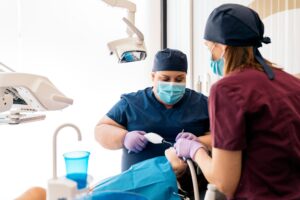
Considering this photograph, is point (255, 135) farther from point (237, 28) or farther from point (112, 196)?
point (112, 196)

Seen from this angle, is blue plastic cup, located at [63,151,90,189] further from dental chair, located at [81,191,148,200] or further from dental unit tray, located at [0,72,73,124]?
dental unit tray, located at [0,72,73,124]

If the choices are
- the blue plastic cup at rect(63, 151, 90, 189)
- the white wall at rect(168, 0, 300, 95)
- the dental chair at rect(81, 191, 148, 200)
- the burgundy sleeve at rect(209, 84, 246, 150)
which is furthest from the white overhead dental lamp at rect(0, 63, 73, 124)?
the white wall at rect(168, 0, 300, 95)

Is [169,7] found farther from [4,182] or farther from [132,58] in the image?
[4,182]

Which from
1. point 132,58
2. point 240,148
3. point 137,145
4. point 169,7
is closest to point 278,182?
point 240,148

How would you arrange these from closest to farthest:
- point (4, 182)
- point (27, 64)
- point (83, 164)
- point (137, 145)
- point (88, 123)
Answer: point (83, 164), point (137, 145), point (4, 182), point (27, 64), point (88, 123)

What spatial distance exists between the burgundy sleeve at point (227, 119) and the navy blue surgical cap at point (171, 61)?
798mm

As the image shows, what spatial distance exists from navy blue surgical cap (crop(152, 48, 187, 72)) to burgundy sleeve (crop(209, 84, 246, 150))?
798mm

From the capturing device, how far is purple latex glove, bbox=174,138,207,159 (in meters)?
1.29

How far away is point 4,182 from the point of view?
7.25ft

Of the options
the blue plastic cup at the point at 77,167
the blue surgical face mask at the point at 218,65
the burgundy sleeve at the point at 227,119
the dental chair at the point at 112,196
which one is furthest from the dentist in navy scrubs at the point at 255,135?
the blue plastic cup at the point at 77,167

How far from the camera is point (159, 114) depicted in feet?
6.05

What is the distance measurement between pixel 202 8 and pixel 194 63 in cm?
43

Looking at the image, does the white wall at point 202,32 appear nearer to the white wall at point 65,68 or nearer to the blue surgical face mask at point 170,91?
the white wall at point 65,68

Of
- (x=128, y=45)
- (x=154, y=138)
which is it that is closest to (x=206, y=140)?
(x=154, y=138)
